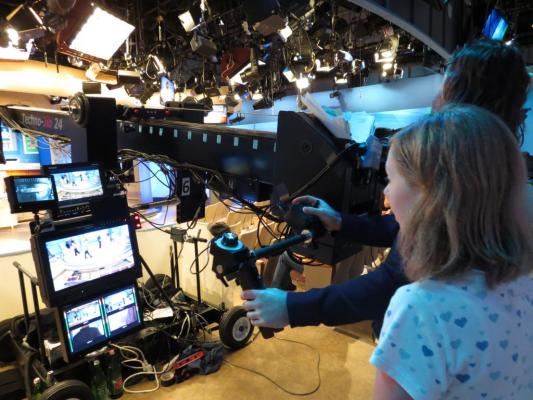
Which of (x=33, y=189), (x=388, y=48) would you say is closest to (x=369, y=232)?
(x=33, y=189)

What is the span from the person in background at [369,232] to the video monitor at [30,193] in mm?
1819

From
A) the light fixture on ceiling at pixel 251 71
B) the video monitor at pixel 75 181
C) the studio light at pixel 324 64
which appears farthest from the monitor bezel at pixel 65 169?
the studio light at pixel 324 64

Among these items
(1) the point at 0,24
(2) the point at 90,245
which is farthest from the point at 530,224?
(1) the point at 0,24

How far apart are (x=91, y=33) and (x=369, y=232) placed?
3.06m

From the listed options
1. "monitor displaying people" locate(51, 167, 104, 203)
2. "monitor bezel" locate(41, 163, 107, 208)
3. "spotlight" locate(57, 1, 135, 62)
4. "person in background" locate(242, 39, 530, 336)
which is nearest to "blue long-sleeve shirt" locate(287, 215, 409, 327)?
"person in background" locate(242, 39, 530, 336)

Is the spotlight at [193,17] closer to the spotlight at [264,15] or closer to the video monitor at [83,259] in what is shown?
the spotlight at [264,15]

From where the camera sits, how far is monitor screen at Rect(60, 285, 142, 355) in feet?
7.77

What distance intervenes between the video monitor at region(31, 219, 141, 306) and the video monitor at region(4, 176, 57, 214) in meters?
0.21

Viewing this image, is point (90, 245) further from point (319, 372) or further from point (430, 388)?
point (430, 388)

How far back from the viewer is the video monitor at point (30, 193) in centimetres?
198

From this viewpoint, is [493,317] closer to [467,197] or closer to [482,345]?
[482,345]

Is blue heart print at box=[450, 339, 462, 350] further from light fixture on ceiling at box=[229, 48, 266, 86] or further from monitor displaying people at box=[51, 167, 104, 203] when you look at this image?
light fixture on ceiling at box=[229, 48, 266, 86]

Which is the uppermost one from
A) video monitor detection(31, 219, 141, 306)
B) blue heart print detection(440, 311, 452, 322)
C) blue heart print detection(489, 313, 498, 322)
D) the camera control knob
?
the camera control knob

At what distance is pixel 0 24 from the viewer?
3.00 m
